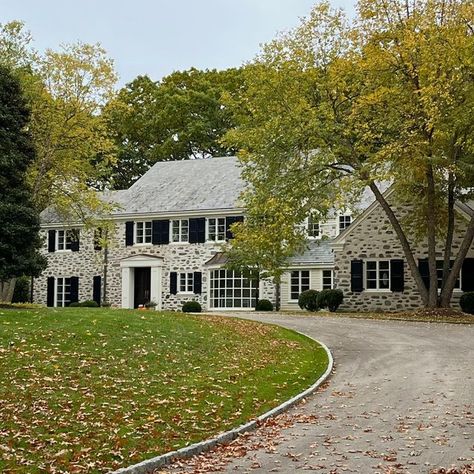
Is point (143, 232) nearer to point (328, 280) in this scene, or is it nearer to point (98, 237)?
point (98, 237)

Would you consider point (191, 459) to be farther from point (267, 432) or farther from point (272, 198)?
point (272, 198)

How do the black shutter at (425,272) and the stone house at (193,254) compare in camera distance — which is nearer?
the black shutter at (425,272)

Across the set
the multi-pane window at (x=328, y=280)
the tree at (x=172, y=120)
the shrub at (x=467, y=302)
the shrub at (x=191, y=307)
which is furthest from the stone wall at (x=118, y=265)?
the tree at (x=172, y=120)

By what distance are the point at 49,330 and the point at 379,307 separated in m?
20.6

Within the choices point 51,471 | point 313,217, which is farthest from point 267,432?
point 313,217

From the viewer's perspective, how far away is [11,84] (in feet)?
81.9

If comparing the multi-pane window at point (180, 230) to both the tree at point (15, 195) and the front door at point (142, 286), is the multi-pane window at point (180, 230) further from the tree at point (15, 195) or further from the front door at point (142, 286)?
the tree at point (15, 195)

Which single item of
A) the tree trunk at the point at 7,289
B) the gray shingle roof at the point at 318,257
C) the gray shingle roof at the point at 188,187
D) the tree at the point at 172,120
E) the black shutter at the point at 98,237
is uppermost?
the tree at the point at 172,120

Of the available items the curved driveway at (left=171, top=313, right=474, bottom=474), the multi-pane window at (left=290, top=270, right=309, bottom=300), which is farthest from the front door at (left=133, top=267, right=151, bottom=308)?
the curved driveway at (left=171, top=313, right=474, bottom=474)

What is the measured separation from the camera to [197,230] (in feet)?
133

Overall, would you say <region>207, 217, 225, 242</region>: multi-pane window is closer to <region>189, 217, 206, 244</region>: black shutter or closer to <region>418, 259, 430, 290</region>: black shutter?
<region>189, 217, 206, 244</region>: black shutter

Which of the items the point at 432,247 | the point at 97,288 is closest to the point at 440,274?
the point at 432,247

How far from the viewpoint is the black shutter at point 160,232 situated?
41.6 m

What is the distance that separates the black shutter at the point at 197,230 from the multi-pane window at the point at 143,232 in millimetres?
2795
